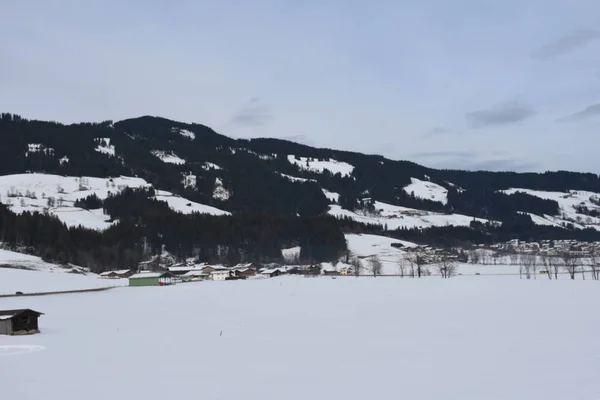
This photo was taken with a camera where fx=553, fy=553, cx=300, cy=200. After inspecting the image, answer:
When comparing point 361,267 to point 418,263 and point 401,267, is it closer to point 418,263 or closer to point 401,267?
point 401,267

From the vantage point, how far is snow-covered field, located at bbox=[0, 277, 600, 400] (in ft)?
55.7

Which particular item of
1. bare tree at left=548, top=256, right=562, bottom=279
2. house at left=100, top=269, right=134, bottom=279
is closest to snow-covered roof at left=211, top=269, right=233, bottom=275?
house at left=100, top=269, right=134, bottom=279

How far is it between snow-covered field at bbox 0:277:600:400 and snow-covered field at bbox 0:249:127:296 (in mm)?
34399

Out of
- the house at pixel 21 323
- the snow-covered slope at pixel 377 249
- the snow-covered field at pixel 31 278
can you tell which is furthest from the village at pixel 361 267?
the house at pixel 21 323

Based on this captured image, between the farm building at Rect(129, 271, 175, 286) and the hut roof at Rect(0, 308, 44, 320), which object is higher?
the hut roof at Rect(0, 308, 44, 320)

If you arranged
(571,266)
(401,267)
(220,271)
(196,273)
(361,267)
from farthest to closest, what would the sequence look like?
(361,267) < (220,271) < (196,273) < (401,267) < (571,266)

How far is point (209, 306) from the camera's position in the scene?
47344 millimetres

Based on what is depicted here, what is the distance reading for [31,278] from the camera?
3132 inches

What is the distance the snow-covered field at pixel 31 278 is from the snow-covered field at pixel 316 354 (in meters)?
34.4

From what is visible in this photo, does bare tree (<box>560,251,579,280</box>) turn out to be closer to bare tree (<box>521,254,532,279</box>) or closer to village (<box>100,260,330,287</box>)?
bare tree (<box>521,254,532,279</box>)

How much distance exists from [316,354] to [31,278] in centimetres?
6905

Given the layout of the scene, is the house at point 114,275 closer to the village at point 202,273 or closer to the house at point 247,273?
the village at point 202,273

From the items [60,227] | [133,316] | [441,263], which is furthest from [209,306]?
[60,227]

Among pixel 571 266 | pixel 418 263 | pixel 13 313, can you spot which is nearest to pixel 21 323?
pixel 13 313
